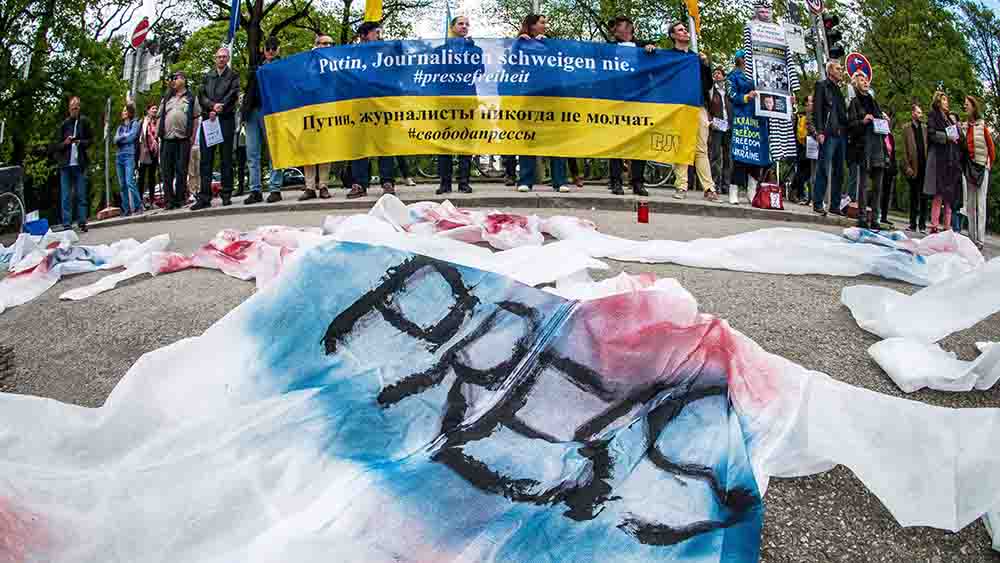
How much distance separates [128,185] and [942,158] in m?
11.5

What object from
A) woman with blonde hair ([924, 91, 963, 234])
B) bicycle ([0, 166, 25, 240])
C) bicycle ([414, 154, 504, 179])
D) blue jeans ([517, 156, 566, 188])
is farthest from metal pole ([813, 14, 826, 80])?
bicycle ([0, 166, 25, 240])

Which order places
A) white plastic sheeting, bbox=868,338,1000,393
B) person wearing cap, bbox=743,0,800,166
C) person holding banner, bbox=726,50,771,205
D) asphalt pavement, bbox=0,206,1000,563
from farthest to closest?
1. person wearing cap, bbox=743,0,800,166
2. person holding banner, bbox=726,50,771,205
3. white plastic sheeting, bbox=868,338,1000,393
4. asphalt pavement, bbox=0,206,1000,563

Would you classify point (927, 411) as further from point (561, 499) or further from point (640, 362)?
point (561, 499)

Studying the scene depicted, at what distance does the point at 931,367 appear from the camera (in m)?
2.79

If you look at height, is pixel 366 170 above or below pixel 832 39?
below

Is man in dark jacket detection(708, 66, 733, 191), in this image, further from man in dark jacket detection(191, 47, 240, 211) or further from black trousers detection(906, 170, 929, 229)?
man in dark jacket detection(191, 47, 240, 211)

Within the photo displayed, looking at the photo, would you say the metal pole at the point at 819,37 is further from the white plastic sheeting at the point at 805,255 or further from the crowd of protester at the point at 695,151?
the white plastic sheeting at the point at 805,255

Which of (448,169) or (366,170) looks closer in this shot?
(448,169)

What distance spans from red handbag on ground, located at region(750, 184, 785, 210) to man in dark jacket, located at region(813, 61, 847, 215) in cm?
56

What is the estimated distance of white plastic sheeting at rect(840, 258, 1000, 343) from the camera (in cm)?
312

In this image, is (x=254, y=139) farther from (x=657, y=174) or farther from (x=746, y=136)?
(x=657, y=174)

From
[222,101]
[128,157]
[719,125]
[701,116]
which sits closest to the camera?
[222,101]

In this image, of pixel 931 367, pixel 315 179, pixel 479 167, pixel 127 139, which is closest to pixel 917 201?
pixel 479 167

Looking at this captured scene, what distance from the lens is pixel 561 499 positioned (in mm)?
1924
